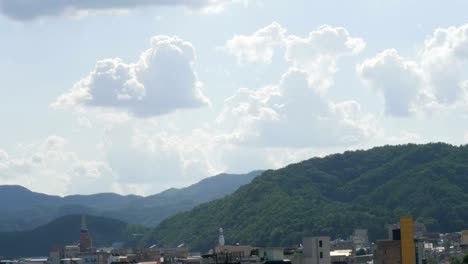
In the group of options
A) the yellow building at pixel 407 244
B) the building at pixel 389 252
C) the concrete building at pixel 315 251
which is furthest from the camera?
the building at pixel 389 252

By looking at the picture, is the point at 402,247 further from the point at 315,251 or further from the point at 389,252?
the point at 315,251

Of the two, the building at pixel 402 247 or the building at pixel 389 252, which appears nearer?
the building at pixel 402 247

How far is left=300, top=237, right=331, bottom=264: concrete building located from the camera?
10206 cm

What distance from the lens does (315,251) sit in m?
103

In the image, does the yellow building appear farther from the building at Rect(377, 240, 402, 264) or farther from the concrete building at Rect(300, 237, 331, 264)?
the concrete building at Rect(300, 237, 331, 264)

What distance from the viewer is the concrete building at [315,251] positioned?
102 metres

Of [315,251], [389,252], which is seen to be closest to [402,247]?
[389,252]

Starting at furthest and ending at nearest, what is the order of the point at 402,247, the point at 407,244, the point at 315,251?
the point at 402,247 < the point at 407,244 < the point at 315,251

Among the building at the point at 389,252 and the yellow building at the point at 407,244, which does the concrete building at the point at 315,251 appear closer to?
the yellow building at the point at 407,244

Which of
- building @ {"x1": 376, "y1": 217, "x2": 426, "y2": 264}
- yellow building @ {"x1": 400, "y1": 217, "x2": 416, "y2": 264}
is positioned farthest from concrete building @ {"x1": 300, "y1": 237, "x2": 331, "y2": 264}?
yellow building @ {"x1": 400, "y1": 217, "x2": 416, "y2": 264}

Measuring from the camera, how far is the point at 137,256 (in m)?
191

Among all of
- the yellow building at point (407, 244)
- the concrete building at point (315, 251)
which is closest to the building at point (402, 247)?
the yellow building at point (407, 244)

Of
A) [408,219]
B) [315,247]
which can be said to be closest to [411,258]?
[408,219]

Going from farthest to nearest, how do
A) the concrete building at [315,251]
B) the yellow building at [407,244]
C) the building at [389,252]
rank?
the building at [389,252], the yellow building at [407,244], the concrete building at [315,251]
